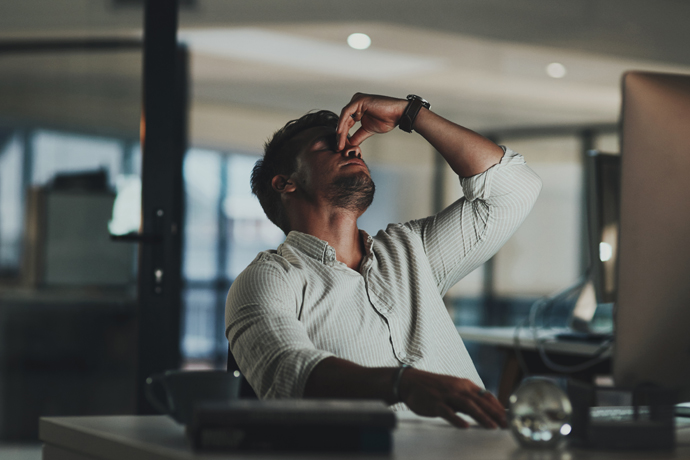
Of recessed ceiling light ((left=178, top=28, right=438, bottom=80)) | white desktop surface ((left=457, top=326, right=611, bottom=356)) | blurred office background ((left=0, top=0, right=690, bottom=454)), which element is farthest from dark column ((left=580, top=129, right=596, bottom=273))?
white desktop surface ((left=457, top=326, right=611, bottom=356))

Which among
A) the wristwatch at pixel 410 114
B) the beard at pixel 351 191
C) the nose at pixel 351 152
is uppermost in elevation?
the wristwatch at pixel 410 114

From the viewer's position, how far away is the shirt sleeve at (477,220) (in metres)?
1.69

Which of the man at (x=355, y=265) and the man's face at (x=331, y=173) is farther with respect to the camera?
the man's face at (x=331, y=173)

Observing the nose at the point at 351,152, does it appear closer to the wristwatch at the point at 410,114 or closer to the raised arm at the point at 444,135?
the raised arm at the point at 444,135

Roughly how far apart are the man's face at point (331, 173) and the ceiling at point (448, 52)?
2.33m

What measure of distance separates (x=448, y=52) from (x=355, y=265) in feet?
11.9

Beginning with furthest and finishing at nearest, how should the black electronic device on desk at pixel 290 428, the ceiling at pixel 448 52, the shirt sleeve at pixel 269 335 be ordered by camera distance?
1. the ceiling at pixel 448 52
2. the shirt sleeve at pixel 269 335
3. the black electronic device on desk at pixel 290 428

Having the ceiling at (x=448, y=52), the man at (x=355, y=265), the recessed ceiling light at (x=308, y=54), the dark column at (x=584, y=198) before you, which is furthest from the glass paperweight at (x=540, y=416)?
the dark column at (x=584, y=198)

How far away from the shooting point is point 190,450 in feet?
2.52

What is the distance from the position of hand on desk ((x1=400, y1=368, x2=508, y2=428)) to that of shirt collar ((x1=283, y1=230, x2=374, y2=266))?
1.93ft

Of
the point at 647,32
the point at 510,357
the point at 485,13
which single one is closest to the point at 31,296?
the point at 510,357

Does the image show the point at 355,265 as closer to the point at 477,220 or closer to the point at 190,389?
the point at 477,220

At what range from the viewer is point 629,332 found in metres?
0.85

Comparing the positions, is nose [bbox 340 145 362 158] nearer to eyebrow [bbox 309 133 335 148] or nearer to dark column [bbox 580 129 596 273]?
eyebrow [bbox 309 133 335 148]
